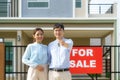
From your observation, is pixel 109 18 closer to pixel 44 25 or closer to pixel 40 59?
A: pixel 44 25

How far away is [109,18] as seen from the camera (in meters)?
16.4

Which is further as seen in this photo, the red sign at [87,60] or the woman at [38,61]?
the red sign at [87,60]

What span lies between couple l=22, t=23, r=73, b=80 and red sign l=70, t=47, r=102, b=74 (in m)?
1.79

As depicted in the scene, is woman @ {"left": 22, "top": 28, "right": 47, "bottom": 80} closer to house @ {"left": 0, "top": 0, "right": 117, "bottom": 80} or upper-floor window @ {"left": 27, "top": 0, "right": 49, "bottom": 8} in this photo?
house @ {"left": 0, "top": 0, "right": 117, "bottom": 80}

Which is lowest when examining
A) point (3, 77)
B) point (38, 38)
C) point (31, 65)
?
point (3, 77)

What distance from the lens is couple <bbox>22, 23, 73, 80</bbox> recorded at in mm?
6422

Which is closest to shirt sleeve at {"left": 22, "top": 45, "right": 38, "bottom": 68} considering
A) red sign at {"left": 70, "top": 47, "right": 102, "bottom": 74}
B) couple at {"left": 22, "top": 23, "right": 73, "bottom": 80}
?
couple at {"left": 22, "top": 23, "right": 73, "bottom": 80}

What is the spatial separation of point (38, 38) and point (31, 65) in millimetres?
490

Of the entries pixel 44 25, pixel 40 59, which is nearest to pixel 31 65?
pixel 40 59

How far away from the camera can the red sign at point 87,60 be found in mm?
8328

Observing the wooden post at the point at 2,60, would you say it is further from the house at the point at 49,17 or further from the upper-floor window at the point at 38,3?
the upper-floor window at the point at 38,3

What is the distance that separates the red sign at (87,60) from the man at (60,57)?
1.84m

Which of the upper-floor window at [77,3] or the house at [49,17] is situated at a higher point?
the upper-floor window at [77,3]

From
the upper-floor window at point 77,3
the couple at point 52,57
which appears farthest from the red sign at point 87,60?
the upper-floor window at point 77,3
